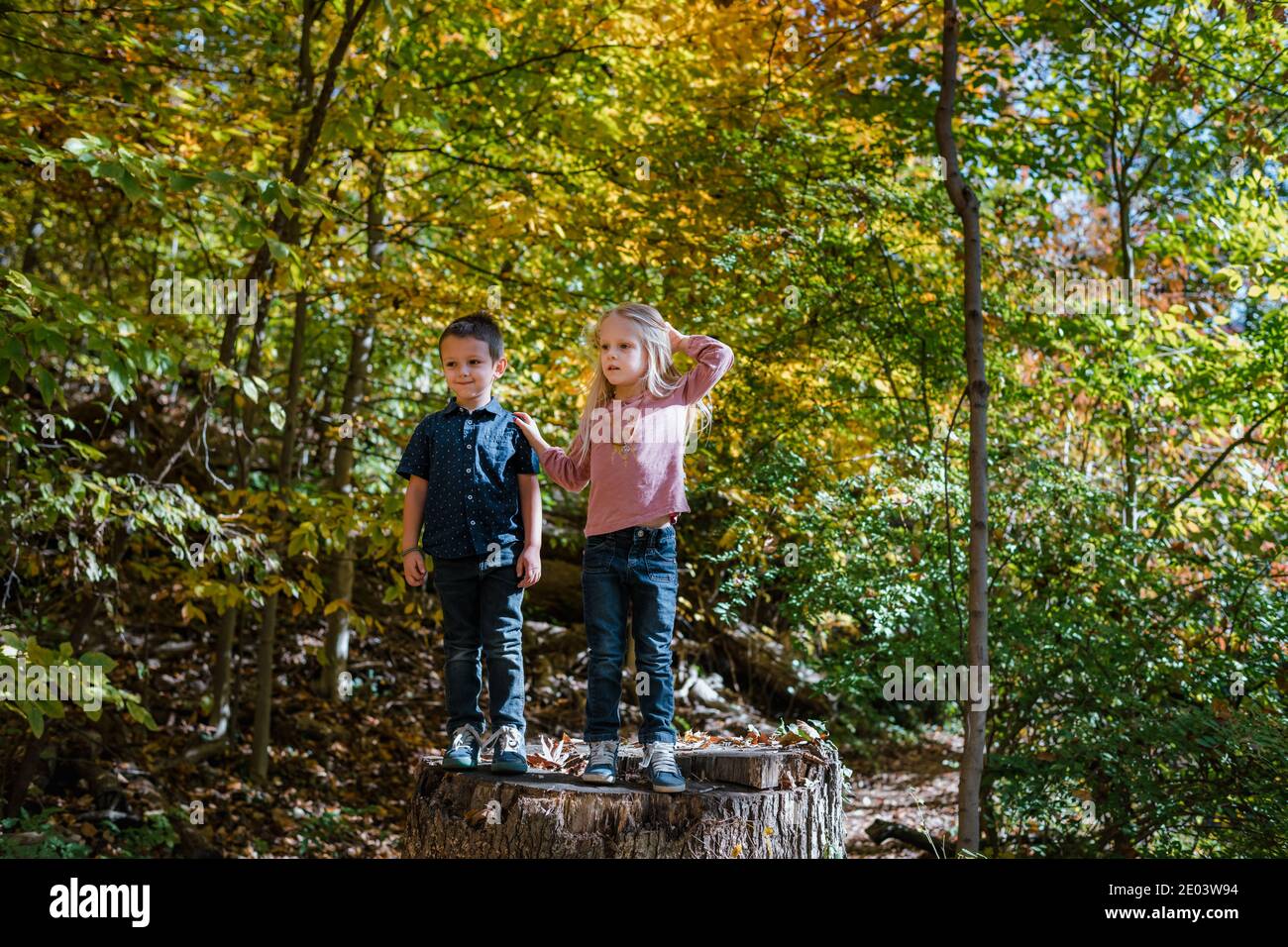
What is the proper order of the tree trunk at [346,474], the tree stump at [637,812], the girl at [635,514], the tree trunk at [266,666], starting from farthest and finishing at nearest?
the tree trunk at [346,474] → the tree trunk at [266,666] → the girl at [635,514] → the tree stump at [637,812]

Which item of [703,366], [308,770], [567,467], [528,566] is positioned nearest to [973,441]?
[703,366]

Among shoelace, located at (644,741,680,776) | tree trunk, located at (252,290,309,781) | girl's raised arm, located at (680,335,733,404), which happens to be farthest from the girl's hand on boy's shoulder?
tree trunk, located at (252,290,309,781)

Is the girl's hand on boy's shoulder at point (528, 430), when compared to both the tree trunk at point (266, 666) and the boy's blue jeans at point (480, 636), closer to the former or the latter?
the boy's blue jeans at point (480, 636)

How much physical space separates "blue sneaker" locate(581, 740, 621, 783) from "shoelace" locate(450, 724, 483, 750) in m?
0.38

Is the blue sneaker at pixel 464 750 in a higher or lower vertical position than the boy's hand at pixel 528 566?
lower

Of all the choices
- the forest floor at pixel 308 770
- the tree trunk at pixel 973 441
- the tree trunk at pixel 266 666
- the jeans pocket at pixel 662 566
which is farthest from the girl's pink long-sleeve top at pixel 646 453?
the tree trunk at pixel 266 666

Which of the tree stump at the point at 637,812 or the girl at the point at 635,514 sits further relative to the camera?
the girl at the point at 635,514

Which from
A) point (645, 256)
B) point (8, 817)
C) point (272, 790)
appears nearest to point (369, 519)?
point (645, 256)

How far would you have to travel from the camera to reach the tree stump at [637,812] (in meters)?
3.13

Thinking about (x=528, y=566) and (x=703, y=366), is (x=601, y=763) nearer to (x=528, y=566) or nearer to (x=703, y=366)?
(x=528, y=566)

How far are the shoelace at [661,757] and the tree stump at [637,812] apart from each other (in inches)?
3.0

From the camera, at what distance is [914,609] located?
6.15m

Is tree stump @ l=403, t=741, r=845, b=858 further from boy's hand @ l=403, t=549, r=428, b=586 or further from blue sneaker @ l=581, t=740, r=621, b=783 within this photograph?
boy's hand @ l=403, t=549, r=428, b=586

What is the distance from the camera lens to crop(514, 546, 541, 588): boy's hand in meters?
3.50
